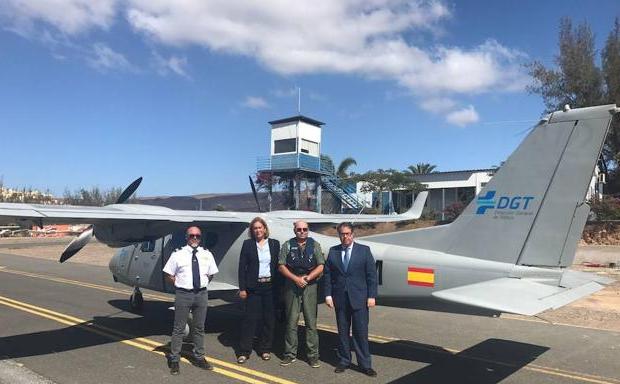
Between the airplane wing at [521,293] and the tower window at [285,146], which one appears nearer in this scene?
the airplane wing at [521,293]

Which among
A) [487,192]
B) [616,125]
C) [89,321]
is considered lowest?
[89,321]

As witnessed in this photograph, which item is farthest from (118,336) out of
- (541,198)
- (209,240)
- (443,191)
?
(443,191)

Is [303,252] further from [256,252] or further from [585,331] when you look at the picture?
[585,331]

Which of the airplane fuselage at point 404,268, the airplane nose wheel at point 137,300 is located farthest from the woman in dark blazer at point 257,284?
the airplane nose wheel at point 137,300

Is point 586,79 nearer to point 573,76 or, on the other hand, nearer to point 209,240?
point 573,76

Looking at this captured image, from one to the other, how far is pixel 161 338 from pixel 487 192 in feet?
21.3

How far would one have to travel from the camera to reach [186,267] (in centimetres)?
784

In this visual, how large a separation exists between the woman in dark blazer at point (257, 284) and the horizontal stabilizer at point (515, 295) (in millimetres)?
2876

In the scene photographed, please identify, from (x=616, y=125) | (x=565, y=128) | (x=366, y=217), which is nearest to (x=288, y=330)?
(x=565, y=128)

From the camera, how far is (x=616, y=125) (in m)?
35.8

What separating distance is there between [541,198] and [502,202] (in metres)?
0.58

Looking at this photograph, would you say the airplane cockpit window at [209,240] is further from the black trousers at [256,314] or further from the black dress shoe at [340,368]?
the black dress shoe at [340,368]

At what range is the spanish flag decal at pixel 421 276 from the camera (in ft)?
25.5

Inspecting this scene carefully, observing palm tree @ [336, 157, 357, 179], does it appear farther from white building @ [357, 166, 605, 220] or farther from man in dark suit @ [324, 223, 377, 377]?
man in dark suit @ [324, 223, 377, 377]
